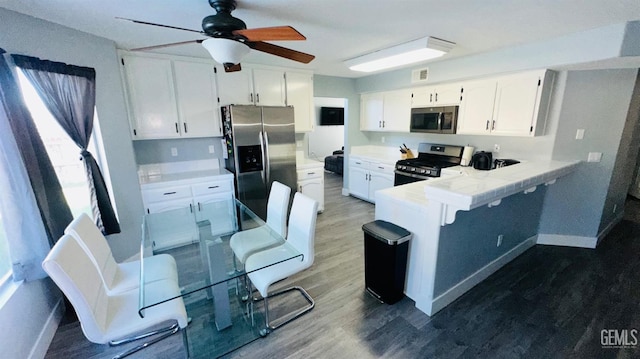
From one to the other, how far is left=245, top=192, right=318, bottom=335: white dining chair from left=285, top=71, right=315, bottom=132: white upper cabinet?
7.24ft

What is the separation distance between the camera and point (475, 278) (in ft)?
8.23

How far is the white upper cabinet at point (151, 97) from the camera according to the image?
9.74 feet

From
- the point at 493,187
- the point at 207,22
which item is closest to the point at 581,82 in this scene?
the point at 493,187

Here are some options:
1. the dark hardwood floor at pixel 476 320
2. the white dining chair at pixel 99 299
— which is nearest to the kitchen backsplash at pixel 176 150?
the dark hardwood floor at pixel 476 320

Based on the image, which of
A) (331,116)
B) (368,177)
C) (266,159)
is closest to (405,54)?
(266,159)

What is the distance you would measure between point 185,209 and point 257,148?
1178mm

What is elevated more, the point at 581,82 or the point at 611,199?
the point at 581,82

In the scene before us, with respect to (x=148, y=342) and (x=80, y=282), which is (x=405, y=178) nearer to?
(x=148, y=342)

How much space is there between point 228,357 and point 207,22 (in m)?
2.21

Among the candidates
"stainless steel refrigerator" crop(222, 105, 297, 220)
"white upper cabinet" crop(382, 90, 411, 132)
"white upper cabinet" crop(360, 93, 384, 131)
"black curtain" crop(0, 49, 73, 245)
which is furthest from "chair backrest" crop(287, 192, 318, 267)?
"white upper cabinet" crop(360, 93, 384, 131)

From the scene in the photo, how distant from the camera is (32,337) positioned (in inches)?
69.2

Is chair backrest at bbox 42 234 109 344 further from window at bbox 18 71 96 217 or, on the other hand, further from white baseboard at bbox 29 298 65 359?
window at bbox 18 71 96 217

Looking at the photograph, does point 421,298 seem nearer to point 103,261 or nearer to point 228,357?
point 228,357

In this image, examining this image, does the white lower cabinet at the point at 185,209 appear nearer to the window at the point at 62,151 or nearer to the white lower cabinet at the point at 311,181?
the window at the point at 62,151
